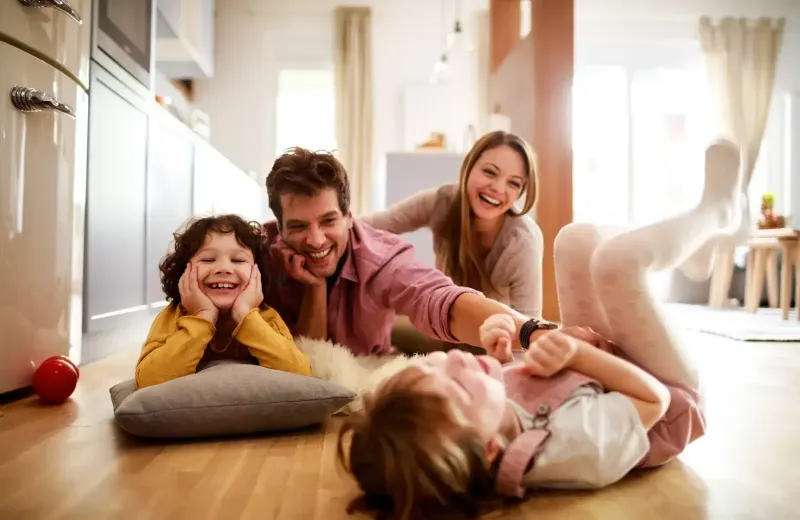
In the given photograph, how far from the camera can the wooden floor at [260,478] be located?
3.13ft

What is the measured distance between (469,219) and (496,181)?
175 mm

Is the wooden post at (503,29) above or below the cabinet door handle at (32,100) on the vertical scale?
above

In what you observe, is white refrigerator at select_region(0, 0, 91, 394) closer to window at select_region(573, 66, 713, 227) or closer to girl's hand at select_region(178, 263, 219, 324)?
girl's hand at select_region(178, 263, 219, 324)

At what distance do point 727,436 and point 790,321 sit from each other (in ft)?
12.2

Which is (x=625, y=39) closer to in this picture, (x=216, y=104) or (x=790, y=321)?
(x=790, y=321)

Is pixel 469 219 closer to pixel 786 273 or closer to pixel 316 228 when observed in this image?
pixel 316 228

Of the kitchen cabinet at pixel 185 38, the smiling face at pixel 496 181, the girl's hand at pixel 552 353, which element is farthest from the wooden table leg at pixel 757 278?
the girl's hand at pixel 552 353

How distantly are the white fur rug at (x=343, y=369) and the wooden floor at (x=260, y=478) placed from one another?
10 cm

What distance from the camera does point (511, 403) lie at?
105cm

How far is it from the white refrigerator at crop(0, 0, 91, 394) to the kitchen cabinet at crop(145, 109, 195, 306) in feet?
2.47

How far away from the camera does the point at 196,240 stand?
1.54m

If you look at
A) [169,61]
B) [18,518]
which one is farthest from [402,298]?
[169,61]

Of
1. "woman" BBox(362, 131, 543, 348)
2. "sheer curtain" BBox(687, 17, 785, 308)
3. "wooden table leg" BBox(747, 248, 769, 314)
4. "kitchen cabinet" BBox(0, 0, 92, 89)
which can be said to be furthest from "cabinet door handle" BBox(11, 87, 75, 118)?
"sheer curtain" BBox(687, 17, 785, 308)

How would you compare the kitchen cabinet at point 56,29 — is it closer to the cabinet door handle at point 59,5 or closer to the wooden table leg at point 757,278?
the cabinet door handle at point 59,5
